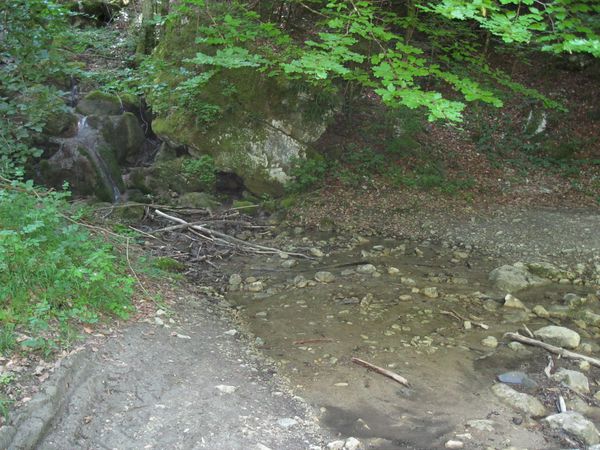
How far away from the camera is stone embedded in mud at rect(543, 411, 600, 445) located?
3.58 meters

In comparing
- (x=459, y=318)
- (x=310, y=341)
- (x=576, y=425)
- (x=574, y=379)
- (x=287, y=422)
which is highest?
(x=576, y=425)

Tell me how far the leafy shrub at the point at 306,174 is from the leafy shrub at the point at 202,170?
150 centimetres

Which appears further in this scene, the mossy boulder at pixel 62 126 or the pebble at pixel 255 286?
the mossy boulder at pixel 62 126

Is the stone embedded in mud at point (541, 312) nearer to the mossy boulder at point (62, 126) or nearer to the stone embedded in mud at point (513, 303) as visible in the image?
the stone embedded in mud at point (513, 303)

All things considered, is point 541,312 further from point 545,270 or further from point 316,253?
point 316,253

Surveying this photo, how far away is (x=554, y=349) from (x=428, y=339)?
1194mm

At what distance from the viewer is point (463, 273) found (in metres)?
6.97

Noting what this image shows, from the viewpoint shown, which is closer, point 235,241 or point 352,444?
point 352,444

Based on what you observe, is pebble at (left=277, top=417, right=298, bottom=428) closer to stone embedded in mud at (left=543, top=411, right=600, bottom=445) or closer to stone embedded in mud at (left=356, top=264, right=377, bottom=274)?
stone embedded in mud at (left=543, top=411, right=600, bottom=445)

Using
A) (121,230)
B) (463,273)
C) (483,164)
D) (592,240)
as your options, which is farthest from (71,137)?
(592,240)

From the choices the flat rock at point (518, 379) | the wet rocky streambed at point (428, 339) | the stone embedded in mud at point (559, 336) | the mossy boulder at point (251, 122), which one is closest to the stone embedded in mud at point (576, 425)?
the wet rocky streambed at point (428, 339)

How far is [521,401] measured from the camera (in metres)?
4.01

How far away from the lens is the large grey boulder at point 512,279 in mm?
6449

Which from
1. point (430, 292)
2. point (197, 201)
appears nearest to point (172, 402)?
point (430, 292)
